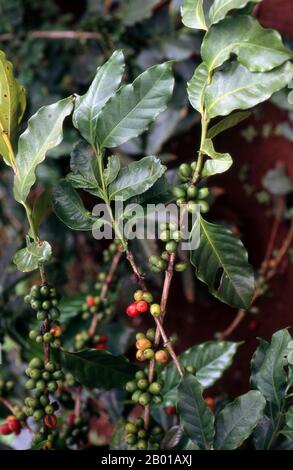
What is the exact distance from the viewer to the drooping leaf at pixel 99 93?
25.0 inches

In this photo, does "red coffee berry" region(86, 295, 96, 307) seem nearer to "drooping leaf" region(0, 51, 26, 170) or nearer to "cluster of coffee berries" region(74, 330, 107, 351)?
"cluster of coffee berries" region(74, 330, 107, 351)

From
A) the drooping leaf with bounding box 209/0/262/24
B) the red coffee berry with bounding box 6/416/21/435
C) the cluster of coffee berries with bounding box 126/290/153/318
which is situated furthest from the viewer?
the red coffee berry with bounding box 6/416/21/435

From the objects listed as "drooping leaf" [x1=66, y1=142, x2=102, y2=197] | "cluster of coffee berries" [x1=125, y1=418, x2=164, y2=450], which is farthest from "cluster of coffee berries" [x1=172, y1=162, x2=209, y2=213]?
"cluster of coffee berries" [x1=125, y1=418, x2=164, y2=450]

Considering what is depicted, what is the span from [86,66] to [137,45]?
6.7 inches

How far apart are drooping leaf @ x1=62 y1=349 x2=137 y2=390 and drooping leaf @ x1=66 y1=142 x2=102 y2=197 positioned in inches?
8.5

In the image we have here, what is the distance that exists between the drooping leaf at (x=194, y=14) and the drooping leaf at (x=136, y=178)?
154mm

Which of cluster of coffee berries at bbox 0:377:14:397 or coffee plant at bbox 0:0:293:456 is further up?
coffee plant at bbox 0:0:293:456

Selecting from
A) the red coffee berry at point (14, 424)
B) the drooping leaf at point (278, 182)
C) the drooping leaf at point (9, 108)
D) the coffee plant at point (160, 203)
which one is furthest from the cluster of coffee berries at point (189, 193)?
the drooping leaf at point (278, 182)

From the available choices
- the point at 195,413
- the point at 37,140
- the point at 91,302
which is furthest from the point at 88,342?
the point at 37,140

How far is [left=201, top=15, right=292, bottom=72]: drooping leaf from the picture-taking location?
0.57 metres

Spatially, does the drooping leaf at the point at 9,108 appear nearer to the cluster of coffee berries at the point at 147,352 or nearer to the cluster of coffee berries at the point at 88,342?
the cluster of coffee berries at the point at 147,352

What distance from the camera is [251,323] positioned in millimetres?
1276
